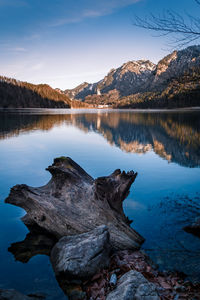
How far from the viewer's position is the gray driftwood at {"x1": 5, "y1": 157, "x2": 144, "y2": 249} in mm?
6297

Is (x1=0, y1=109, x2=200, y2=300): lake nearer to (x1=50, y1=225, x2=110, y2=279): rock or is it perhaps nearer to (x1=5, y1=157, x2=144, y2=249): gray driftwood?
(x1=50, y1=225, x2=110, y2=279): rock

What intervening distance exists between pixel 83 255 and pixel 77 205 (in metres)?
1.97

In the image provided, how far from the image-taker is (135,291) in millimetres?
3795

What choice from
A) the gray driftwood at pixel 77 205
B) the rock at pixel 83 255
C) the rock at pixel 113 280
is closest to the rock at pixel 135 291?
the rock at pixel 113 280

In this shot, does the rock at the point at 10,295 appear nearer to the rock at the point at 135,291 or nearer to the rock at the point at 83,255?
the rock at the point at 83,255

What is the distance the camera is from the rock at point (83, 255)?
16.1 feet

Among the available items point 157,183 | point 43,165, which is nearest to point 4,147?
point 43,165

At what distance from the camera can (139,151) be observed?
67.4ft

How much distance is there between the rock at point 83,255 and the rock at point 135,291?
1.05 metres

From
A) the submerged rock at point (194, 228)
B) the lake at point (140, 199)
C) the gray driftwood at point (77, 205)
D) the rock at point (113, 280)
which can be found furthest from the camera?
the submerged rock at point (194, 228)

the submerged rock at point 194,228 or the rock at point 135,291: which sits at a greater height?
the rock at point 135,291

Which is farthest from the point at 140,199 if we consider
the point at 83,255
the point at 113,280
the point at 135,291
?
the point at 135,291

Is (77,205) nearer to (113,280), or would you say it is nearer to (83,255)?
(83,255)

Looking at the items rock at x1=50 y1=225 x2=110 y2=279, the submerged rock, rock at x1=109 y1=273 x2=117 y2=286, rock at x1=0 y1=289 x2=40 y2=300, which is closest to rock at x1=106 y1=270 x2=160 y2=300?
rock at x1=109 y1=273 x2=117 y2=286
